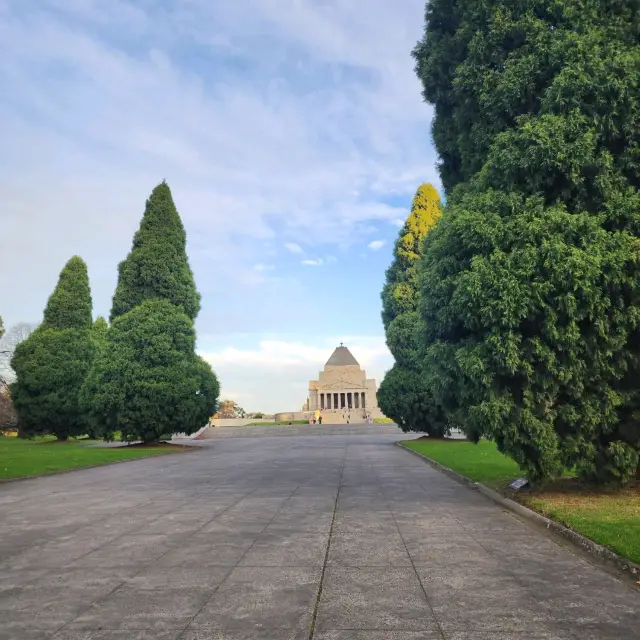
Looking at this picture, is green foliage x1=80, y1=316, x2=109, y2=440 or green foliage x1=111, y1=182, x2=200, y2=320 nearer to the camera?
green foliage x1=80, y1=316, x2=109, y2=440

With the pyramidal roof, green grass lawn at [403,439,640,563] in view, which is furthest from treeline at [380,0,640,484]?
the pyramidal roof

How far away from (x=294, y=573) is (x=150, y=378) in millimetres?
24460

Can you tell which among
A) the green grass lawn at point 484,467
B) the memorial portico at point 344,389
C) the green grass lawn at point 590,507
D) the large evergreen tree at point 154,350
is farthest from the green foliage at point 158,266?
the memorial portico at point 344,389

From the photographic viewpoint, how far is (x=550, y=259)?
9680 mm

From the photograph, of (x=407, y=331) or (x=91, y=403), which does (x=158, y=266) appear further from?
(x=407, y=331)

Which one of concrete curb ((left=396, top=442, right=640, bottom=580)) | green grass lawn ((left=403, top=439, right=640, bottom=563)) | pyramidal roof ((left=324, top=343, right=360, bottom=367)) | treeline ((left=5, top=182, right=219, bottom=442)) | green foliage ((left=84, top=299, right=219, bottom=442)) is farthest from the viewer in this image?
pyramidal roof ((left=324, top=343, right=360, bottom=367))

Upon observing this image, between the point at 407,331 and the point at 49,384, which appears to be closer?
the point at 407,331

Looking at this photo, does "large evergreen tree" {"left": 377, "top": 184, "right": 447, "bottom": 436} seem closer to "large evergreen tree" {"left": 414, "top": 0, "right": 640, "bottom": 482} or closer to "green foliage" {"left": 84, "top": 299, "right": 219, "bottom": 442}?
"green foliage" {"left": 84, "top": 299, "right": 219, "bottom": 442}

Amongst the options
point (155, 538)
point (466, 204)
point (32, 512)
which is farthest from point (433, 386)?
point (32, 512)

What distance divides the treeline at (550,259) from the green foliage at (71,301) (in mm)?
34523

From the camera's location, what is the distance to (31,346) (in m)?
37.8

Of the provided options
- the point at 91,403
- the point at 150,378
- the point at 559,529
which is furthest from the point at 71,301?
the point at 559,529

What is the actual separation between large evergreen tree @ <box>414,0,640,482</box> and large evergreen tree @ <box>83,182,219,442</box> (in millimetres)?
20140

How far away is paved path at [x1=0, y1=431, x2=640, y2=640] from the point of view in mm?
4312
